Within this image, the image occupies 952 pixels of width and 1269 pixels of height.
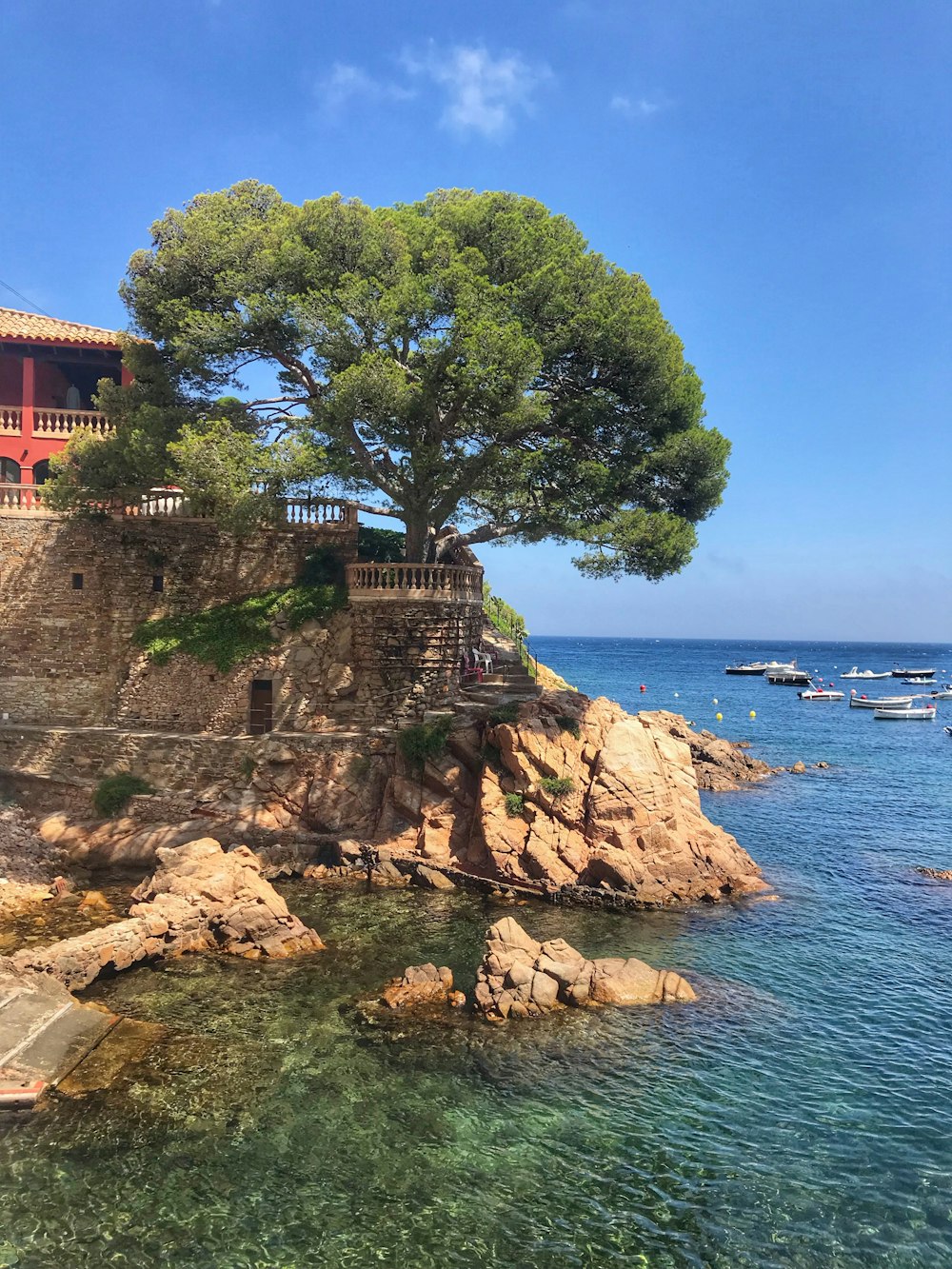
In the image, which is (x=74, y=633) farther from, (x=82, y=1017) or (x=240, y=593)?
(x=82, y=1017)

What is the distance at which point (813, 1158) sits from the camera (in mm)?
11461

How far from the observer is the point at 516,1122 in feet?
39.3

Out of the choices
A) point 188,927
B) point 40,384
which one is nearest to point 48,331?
point 40,384

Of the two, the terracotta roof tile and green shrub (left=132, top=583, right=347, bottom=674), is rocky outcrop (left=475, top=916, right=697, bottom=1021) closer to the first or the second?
green shrub (left=132, top=583, right=347, bottom=674)

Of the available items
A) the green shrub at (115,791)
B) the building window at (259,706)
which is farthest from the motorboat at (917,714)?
the green shrub at (115,791)

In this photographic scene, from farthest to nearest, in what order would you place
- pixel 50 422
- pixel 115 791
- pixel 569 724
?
→ pixel 50 422 < pixel 115 791 < pixel 569 724

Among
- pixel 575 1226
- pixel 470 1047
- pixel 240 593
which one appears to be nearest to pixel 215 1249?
pixel 575 1226

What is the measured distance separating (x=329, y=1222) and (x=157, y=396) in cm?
2323

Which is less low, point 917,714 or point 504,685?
point 504,685

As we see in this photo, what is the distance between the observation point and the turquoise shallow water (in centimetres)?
973

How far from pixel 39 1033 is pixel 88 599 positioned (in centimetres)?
→ 1704

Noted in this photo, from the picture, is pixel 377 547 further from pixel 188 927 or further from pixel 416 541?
pixel 188 927

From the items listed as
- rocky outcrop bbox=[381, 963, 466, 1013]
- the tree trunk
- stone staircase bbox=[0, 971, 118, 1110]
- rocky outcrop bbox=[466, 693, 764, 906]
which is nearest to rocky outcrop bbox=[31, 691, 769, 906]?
rocky outcrop bbox=[466, 693, 764, 906]

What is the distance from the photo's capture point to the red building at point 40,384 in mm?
29641
